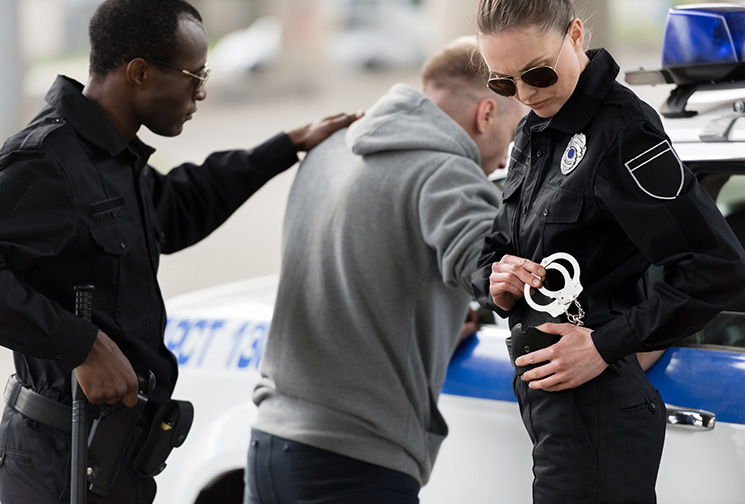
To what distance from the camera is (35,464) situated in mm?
2238

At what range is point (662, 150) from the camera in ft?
5.80

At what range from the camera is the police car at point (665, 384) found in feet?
7.48

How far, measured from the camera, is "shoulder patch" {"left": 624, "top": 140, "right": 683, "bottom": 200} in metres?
1.75

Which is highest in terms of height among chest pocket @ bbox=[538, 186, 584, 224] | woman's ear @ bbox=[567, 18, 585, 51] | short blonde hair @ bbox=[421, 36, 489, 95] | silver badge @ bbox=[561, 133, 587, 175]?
woman's ear @ bbox=[567, 18, 585, 51]

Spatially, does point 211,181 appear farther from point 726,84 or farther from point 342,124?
point 726,84

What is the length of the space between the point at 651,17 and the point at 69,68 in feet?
40.1

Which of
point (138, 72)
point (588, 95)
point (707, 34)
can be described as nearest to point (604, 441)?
point (588, 95)

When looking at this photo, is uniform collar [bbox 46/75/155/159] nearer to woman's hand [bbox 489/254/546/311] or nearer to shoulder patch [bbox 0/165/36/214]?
shoulder patch [bbox 0/165/36/214]

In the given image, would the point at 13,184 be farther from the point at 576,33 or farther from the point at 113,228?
the point at 576,33

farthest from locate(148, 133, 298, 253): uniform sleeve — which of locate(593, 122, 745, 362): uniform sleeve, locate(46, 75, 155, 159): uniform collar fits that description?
locate(593, 122, 745, 362): uniform sleeve

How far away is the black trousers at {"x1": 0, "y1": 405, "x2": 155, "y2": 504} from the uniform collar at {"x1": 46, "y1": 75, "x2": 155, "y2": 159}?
25.8 inches

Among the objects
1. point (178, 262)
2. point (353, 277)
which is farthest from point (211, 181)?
point (178, 262)

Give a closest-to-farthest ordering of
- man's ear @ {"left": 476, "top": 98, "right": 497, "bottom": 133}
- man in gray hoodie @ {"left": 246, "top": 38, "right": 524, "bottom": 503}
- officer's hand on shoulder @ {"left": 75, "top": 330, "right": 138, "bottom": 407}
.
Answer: officer's hand on shoulder @ {"left": 75, "top": 330, "right": 138, "bottom": 407}
man in gray hoodie @ {"left": 246, "top": 38, "right": 524, "bottom": 503}
man's ear @ {"left": 476, "top": 98, "right": 497, "bottom": 133}

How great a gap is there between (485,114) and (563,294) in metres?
1.01
